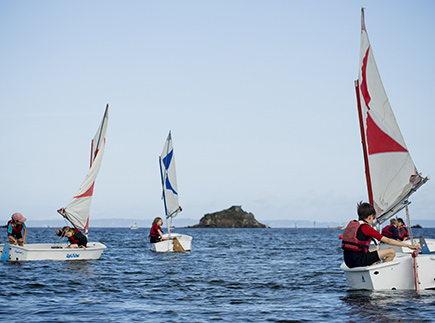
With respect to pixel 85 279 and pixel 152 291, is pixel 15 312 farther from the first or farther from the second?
pixel 85 279

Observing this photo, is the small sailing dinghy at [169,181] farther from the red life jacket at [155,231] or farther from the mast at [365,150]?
the mast at [365,150]

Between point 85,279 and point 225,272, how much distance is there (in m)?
5.56

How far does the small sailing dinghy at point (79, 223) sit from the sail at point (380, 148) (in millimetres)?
12752

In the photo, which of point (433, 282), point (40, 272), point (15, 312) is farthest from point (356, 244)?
point (40, 272)

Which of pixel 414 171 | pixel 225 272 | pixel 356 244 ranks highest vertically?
pixel 414 171

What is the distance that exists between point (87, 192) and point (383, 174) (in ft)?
50.0

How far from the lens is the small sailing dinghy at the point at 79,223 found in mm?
20469

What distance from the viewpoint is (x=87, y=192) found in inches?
957

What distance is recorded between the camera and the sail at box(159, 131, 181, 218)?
33.9 metres

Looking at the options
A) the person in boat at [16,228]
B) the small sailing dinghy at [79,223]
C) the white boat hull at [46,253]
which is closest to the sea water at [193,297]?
the white boat hull at [46,253]

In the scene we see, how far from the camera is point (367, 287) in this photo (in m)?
11.9

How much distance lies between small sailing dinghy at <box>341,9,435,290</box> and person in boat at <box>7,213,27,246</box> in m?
14.4

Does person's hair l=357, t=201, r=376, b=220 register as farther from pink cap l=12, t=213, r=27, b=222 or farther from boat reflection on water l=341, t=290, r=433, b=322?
pink cap l=12, t=213, r=27, b=222

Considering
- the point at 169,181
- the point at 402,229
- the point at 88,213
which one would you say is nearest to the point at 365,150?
the point at 402,229
